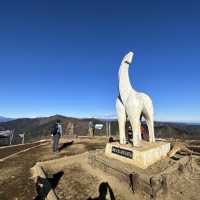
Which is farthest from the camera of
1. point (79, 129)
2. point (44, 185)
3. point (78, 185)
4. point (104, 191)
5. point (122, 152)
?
point (79, 129)

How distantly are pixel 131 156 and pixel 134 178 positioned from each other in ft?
4.36

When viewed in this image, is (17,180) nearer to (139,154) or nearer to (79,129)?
(139,154)

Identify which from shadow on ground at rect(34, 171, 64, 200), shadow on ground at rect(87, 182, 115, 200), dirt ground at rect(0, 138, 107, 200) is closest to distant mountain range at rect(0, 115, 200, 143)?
dirt ground at rect(0, 138, 107, 200)

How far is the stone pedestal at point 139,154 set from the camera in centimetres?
646

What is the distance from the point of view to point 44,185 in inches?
237

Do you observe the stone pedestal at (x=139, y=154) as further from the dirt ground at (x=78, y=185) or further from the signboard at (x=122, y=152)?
the dirt ground at (x=78, y=185)

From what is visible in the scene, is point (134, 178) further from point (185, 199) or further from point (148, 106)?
point (148, 106)

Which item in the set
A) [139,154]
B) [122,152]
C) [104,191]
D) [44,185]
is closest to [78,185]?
[104,191]

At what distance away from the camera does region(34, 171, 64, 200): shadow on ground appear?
549cm

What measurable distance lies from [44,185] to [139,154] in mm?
3547

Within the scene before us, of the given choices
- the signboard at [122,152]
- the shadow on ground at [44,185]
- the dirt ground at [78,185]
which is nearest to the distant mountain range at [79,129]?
the signboard at [122,152]

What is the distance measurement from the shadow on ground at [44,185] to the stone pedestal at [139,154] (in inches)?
97.7

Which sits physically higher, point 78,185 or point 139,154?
point 139,154

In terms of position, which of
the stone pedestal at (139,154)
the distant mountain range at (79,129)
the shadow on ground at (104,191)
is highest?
the distant mountain range at (79,129)
